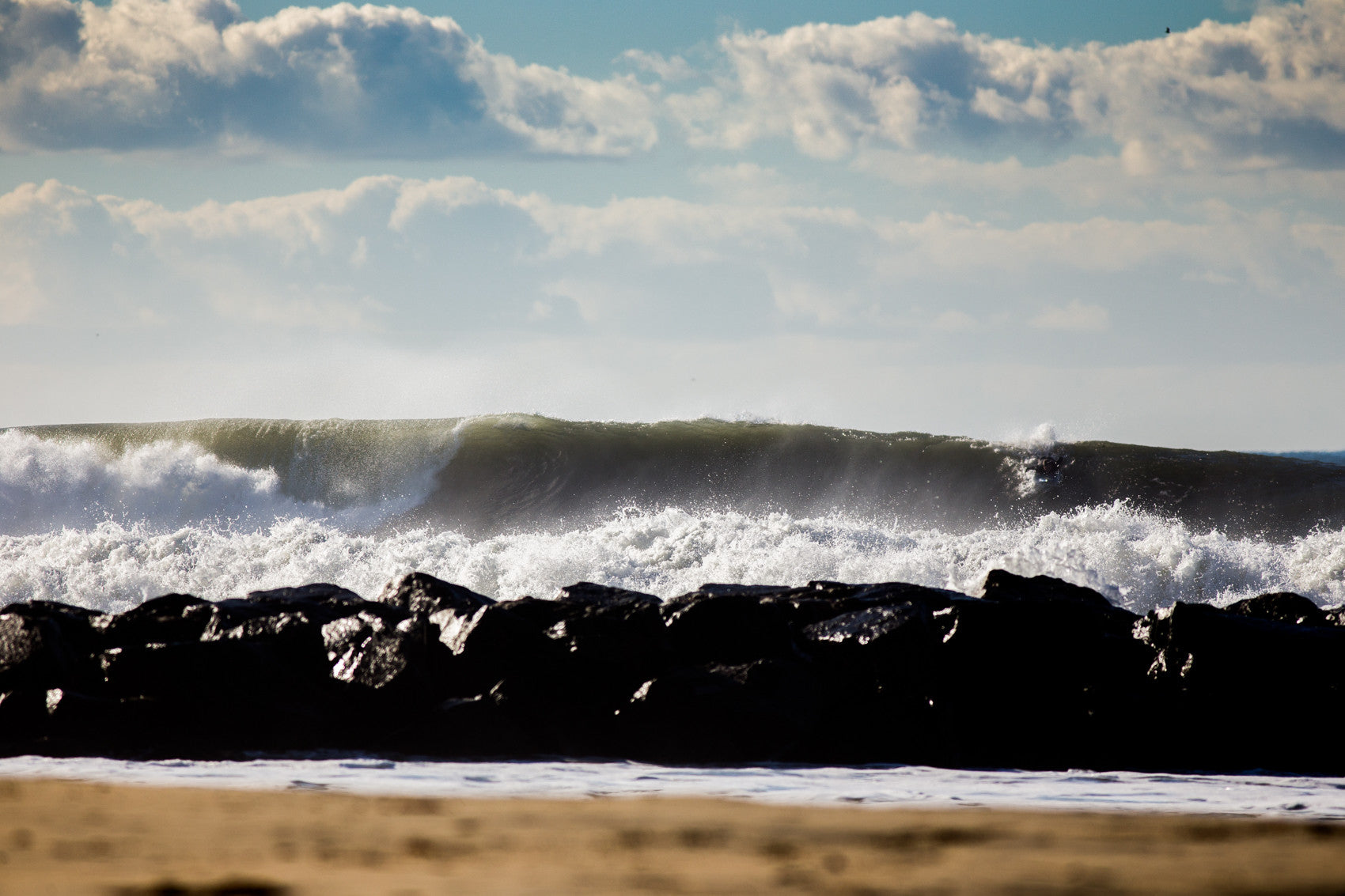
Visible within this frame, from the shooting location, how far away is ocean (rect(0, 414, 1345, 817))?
4.14 metres

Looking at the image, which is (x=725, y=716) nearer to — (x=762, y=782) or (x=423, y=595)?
(x=762, y=782)

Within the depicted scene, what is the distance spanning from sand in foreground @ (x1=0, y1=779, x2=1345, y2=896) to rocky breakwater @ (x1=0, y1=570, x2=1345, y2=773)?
1167 mm

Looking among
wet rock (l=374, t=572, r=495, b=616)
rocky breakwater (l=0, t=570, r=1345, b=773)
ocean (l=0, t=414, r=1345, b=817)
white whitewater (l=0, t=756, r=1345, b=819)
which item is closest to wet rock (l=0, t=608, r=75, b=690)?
rocky breakwater (l=0, t=570, r=1345, b=773)

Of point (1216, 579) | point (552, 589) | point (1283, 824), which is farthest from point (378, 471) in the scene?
point (1283, 824)

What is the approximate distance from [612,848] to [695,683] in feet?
6.84

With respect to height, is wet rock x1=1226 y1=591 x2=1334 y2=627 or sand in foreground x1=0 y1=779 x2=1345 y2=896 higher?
wet rock x1=1226 y1=591 x2=1334 y2=627

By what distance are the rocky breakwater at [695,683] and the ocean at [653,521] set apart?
34cm

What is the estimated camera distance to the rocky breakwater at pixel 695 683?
4.55 m

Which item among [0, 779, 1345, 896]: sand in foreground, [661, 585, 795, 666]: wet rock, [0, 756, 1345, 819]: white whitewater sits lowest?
[0, 756, 1345, 819]: white whitewater

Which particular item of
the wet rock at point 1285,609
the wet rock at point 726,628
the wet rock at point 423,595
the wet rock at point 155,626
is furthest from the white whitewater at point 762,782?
the wet rock at point 1285,609

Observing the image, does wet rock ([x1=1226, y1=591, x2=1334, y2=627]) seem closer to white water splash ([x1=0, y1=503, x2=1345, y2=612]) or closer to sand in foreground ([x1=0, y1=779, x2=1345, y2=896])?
white water splash ([x1=0, y1=503, x2=1345, y2=612])

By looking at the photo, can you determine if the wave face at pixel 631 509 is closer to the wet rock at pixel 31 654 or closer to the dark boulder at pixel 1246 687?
the dark boulder at pixel 1246 687

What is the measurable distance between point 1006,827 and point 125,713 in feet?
11.3

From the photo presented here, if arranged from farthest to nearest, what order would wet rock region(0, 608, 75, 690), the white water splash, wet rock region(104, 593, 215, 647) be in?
1. the white water splash
2. wet rock region(104, 593, 215, 647)
3. wet rock region(0, 608, 75, 690)
